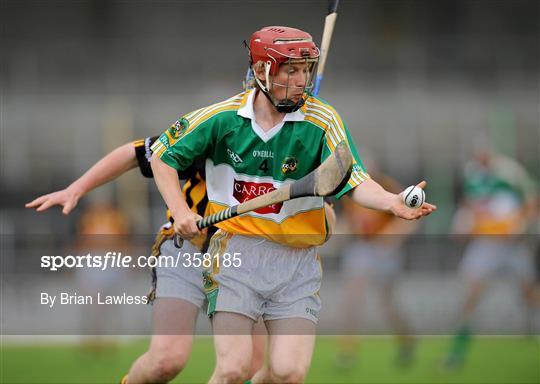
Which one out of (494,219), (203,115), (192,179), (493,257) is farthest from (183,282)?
(494,219)

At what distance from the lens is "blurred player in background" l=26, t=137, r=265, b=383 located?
438 cm

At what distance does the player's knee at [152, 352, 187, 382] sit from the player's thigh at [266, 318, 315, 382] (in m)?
0.52

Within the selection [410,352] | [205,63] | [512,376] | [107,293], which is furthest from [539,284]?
[205,63]

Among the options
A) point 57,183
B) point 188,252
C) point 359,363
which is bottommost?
point 57,183

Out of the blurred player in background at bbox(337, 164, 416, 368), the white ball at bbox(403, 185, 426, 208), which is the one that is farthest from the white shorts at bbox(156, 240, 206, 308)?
the blurred player in background at bbox(337, 164, 416, 368)

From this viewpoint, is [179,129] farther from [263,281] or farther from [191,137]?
[263,281]

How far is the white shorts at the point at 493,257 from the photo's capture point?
8484 mm

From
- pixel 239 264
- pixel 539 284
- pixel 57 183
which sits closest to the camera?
pixel 239 264

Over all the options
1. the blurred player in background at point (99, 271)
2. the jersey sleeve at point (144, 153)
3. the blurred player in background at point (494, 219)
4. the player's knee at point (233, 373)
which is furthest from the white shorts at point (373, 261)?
the player's knee at point (233, 373)

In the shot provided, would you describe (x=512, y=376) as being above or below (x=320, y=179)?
below

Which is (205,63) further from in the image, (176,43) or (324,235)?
(324,235)

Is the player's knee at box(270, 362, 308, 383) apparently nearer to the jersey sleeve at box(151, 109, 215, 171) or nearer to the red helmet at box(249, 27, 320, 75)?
the jersey sleeve at box(151, 109, 215, 171)

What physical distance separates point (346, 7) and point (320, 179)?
12651mm

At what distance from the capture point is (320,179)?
3.81 metres
